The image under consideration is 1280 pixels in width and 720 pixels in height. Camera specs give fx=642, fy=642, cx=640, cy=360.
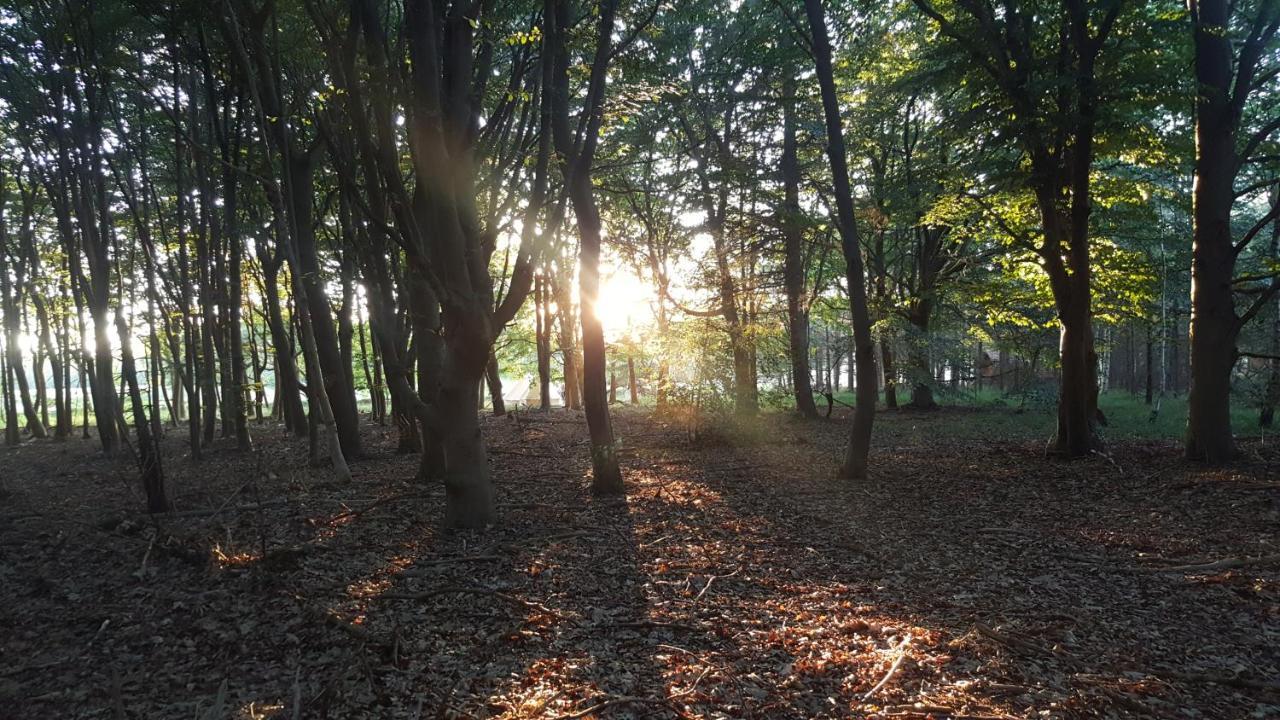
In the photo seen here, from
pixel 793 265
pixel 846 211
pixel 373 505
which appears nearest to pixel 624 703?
pixel 373 505

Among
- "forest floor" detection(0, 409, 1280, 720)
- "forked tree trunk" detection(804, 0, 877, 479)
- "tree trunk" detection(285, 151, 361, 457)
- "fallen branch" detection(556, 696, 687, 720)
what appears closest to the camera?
"fallen branch" detection(556, 696, 687, 720)

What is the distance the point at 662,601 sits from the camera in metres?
4.94

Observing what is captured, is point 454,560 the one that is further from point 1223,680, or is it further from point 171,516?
point 1223,680

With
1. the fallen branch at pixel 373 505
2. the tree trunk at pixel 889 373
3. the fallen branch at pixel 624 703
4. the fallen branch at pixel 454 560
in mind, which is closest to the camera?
the fallen branch at pixel 624 703

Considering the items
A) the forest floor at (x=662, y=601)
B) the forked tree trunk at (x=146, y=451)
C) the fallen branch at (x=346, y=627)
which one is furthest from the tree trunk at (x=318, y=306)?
the fallen branch at (x=346, y=627)

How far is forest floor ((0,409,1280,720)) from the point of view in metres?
3.47

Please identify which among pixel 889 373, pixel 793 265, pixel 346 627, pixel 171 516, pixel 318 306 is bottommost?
pixel 346 627

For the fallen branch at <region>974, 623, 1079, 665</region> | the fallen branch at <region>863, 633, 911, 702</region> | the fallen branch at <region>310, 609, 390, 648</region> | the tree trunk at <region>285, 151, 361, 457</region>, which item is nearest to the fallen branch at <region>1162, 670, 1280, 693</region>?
the fallen branch at <region>974, 623, 1079, 665</region>

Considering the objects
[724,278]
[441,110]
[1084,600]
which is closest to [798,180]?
[724,278]

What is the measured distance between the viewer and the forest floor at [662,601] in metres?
3.47

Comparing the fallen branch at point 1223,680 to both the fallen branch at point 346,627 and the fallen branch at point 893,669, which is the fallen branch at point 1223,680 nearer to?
the fallen branch at point 893,669

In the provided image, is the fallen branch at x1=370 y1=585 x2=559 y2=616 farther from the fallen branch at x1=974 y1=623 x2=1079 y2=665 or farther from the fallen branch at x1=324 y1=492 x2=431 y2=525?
the fallen branch at x1=974 y1=623 x2=1079 y2=665

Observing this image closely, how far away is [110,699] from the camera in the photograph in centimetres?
338

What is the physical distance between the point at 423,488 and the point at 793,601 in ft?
17.7
